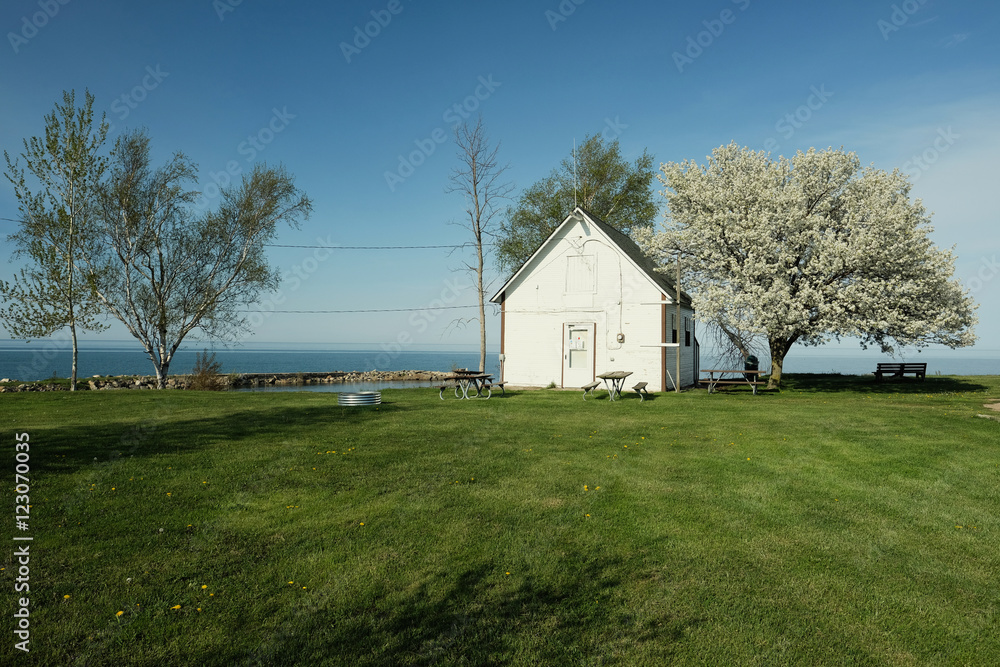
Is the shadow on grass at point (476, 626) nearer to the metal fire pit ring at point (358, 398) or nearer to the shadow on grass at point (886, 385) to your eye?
the metal fire pit ring at point (358, 398)

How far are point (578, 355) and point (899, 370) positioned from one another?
16.7 meters

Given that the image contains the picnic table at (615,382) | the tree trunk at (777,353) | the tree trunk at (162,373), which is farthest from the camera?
the tree trunk at (162,373)

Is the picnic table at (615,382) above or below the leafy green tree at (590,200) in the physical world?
below

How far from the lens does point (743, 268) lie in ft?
76.1

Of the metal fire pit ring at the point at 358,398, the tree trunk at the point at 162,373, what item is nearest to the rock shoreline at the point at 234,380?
the tree trunk at the point at 162,373

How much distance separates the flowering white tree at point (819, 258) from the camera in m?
21.5

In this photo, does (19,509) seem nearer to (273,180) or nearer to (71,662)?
(71,662)

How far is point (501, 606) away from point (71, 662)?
3165mm

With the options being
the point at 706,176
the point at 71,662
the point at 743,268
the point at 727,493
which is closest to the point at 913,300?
the point at 743,268

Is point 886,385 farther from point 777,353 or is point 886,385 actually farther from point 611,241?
point 611,241

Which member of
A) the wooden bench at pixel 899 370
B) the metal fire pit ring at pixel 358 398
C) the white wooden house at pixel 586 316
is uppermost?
the white wooden house at pixel 586 316

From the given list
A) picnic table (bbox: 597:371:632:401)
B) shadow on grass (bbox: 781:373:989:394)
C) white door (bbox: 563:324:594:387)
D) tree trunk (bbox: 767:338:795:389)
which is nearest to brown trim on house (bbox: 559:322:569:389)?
white door (bbox: 563:324:594:387)

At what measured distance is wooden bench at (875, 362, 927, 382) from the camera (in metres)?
27.3

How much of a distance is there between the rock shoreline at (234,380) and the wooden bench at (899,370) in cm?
2403
